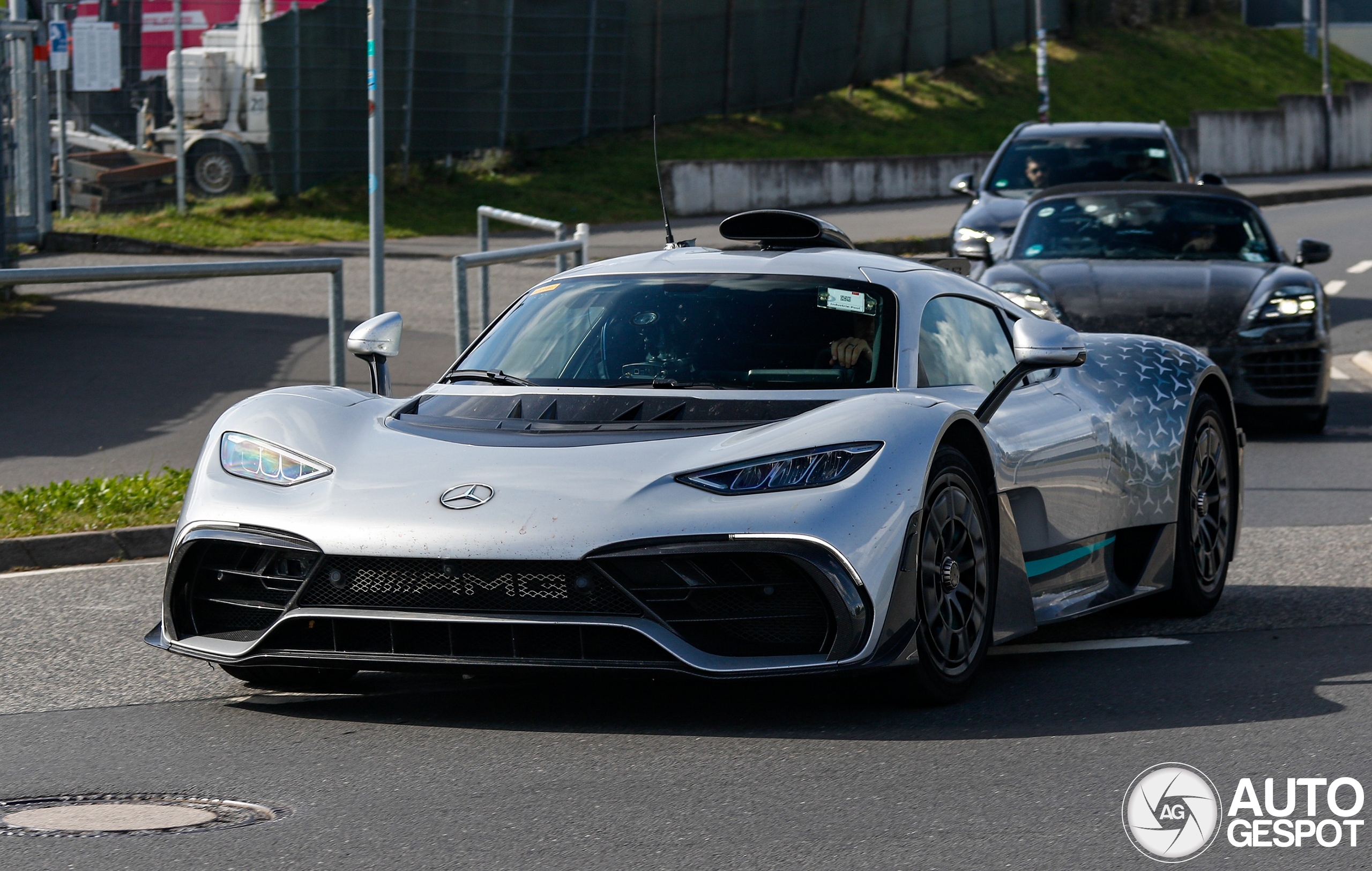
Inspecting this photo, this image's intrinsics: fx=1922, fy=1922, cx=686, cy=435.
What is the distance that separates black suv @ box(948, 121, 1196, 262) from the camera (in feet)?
56.1

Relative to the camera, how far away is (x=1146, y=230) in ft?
42.4

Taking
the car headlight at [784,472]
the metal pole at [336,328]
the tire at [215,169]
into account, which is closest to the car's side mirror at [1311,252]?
the metal pole at [336,328]

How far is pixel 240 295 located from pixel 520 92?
1934cm

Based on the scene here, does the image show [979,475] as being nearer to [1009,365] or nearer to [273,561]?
[1009,365]

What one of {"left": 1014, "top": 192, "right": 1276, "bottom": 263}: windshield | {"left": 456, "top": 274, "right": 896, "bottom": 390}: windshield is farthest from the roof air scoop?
{"left": 1014, "top": 192, "right": 1276, "bottom": 263}: windshield

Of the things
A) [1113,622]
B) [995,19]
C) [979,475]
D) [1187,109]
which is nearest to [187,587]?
[979,475]

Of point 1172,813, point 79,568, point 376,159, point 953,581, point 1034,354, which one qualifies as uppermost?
point 376,159

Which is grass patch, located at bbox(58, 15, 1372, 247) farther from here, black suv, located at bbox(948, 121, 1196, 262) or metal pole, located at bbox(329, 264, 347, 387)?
metal pole, located at bbox(329, 264, 347, 387)

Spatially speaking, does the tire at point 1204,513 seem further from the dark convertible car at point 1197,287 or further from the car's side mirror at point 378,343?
the dark convertible car at point 1197,287

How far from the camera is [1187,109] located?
1908 inches

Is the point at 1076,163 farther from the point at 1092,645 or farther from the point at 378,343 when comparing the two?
the point at 378,343

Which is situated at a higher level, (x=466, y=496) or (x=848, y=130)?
(x=848, y=130)

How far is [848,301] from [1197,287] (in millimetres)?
6528

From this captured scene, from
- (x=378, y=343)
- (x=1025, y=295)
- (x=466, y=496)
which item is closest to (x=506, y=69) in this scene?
(x=1025, y=295)
